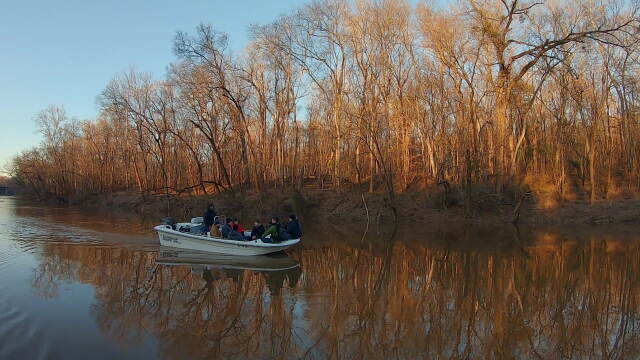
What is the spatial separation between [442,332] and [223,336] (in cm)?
366

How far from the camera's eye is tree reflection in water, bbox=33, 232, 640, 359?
701cm

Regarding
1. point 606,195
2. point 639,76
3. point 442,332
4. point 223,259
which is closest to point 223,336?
point 442,332

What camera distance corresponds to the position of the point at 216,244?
15.8 meters

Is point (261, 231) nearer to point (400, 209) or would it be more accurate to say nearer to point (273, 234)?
point (273, 234)

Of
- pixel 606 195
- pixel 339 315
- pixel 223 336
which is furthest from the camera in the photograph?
pixel 606 195

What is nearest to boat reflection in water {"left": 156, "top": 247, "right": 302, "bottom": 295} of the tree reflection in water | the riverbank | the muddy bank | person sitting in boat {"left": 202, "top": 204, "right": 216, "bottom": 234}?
the tree reflection in water

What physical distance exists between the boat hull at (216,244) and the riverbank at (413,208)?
13.1m

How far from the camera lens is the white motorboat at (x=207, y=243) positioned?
1529cm

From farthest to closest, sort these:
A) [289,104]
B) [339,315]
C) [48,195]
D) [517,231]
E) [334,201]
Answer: [48,195] < [289,104] < [334,201] < [517,231] < [339,315]

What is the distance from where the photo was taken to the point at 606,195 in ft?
89.3

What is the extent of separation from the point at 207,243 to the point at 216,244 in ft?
1.29

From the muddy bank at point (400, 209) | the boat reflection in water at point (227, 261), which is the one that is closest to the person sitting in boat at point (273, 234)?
the boat reflection in water at point (227, 261)

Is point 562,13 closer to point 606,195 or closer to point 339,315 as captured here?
point 606,195

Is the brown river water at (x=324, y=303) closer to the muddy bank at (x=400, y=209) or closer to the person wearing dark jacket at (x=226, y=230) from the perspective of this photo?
the person wearing dark jacket at (x=226, y=230)
